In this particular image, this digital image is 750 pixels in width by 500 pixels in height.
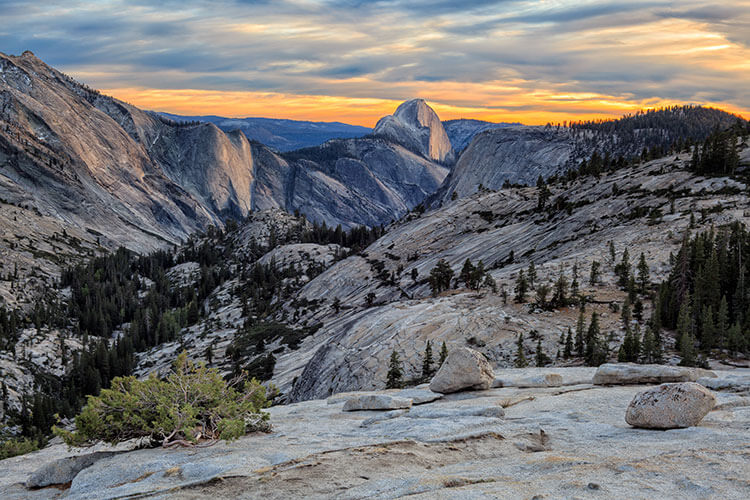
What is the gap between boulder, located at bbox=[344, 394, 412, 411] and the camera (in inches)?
1041

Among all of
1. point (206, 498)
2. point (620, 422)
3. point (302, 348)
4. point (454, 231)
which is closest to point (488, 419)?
point (620, 422)

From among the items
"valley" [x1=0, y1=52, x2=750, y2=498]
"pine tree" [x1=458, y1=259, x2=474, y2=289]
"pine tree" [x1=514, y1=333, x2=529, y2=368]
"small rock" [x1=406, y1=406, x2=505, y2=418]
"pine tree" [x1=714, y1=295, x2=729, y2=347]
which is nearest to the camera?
"small rock" [x1=406, y1=406, x2=505, y2=418]

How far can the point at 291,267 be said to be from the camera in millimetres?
197000

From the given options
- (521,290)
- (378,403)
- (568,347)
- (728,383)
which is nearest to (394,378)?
(568,347)

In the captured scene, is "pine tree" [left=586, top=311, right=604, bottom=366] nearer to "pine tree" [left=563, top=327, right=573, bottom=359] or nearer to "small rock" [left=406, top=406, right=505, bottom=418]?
"pine tree" [left=563, top=327, right=573, bottom=359]

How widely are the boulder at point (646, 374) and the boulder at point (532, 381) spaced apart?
235cm

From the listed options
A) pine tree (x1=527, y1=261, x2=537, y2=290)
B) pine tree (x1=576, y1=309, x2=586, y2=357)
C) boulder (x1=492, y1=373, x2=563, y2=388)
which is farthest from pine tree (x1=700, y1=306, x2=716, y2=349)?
pine tree (x1=527, y1=261, x2=537, y2=290)

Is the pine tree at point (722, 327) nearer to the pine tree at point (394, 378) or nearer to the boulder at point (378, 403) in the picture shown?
the pine tree at point (394, 378)

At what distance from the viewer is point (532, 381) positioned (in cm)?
3022

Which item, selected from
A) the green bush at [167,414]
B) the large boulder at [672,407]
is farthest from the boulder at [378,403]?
the large boulder at [672,407]

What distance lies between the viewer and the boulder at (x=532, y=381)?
29578 mm

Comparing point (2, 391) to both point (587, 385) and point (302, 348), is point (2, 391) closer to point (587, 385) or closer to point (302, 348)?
point (302, 348)

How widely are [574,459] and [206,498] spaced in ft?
35.8

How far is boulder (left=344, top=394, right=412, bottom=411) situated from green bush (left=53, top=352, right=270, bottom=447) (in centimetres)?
564
